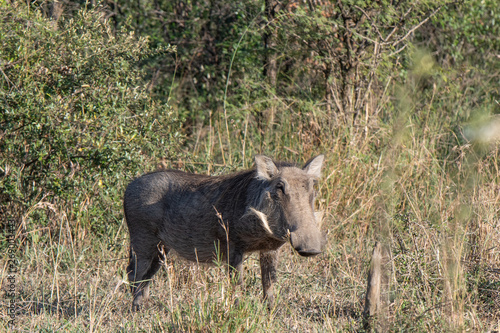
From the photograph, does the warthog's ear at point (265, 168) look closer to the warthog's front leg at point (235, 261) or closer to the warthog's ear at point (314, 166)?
the warthog's ear at point (314, 166)

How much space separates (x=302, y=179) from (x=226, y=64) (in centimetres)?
389

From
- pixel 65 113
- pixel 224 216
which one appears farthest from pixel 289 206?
pixel 65 113

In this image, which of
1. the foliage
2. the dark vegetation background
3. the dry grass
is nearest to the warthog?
the dry grass

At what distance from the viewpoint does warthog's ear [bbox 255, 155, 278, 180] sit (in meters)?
3.69

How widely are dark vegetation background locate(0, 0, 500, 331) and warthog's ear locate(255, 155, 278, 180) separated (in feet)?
2.42

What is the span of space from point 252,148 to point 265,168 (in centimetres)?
228

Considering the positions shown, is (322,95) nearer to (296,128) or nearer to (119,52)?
(296,128)

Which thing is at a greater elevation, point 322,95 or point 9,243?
point 322,95

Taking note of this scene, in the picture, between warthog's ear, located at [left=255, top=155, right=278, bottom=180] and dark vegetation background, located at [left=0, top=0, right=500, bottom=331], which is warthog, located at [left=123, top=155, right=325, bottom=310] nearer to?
warthog's ear, located at [left=255, top=155, right=278, bottom=180]

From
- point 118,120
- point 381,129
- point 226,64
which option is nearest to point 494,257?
point 381,129

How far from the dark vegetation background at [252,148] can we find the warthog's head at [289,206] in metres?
0.39

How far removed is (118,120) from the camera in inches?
185

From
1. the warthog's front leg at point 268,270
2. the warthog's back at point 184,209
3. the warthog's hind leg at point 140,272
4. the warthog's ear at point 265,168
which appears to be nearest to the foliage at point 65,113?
the warthog's back at point 184,209

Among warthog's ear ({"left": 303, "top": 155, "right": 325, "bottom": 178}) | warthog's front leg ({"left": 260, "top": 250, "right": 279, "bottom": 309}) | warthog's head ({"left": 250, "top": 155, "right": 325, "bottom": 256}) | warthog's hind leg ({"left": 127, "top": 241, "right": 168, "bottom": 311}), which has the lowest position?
warthog's hind leg ({"left": 127, "top": 241, "right": 168, "bottom": 311})
